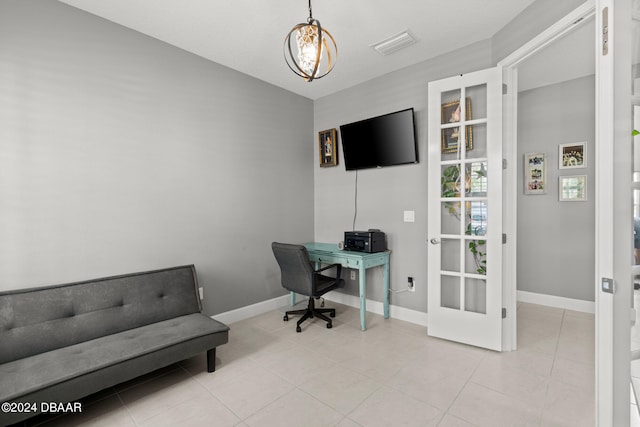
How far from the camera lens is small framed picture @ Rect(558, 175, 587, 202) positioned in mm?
3480

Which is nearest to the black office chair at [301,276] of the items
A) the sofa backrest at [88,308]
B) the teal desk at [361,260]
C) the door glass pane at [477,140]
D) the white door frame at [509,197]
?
the teal desk at [361,260]

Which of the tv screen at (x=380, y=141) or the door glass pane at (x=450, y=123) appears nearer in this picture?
the door glass pane at (x=450, y=123)

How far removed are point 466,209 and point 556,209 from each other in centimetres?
190

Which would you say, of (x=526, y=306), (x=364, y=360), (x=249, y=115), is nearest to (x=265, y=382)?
(x=364, y=360)

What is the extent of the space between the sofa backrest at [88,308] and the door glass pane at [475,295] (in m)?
2.55

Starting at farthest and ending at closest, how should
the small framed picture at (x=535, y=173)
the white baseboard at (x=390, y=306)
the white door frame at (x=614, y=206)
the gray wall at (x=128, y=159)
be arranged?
the small framed picture at (x=535, y=173), the white baseboard at (x=390, y=306), the gray wall at (x=128, y=159), the white door frame at (x=614, y=206)

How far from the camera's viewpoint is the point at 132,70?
2559mm

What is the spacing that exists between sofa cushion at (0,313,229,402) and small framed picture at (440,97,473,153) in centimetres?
266

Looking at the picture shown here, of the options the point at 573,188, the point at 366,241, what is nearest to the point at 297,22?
the point at 366,241

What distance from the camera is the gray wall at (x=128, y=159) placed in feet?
6.73

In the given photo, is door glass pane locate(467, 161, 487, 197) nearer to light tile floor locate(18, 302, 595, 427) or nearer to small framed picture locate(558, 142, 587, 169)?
light tile floor locate(18, 302, 595, 427)

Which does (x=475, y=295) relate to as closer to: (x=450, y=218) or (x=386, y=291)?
(x=450, y=218)

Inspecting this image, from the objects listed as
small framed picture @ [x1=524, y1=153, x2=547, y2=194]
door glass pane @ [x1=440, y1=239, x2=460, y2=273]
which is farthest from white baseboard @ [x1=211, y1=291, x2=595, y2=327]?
small framed picture @ [x1=524, y1=153, x2=547, y2=194]

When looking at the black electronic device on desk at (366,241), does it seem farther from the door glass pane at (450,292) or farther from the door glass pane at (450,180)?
the door glass pane at (450,180)
